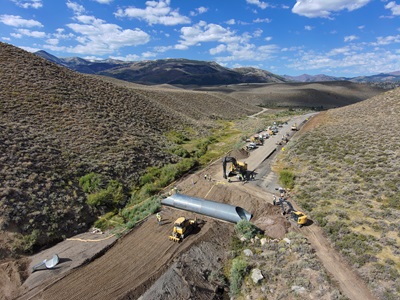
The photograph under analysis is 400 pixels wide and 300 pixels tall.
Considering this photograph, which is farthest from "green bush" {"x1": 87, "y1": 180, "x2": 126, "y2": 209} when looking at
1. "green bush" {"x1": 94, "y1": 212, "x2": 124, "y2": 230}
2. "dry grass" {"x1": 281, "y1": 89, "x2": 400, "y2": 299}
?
"dry grass" {"x1": 281, "y1": 89, "x2": 400, "y2": 299}

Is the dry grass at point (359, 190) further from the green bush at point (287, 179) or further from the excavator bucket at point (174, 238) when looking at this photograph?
the excavator bucket at point (174, 238)

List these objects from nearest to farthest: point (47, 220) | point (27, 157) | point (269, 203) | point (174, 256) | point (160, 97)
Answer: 1. point (174, 256)
2. point (47, 220)
3. point (269, 203)
4. point (27, 157)
5. point (160, 97)

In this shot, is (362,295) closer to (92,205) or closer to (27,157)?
(92,205)

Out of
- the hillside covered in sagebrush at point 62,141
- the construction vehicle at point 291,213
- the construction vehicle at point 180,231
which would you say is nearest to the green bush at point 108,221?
the hillside covered in sagebrush at point 62,141

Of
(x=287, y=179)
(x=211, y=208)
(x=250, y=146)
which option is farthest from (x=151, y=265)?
(x=250, y=146)

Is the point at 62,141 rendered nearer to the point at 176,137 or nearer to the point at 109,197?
the point at 109,197

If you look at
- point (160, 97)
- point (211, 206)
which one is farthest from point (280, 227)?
point (160, 97)
